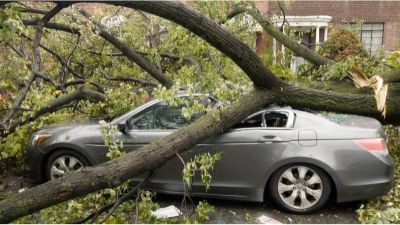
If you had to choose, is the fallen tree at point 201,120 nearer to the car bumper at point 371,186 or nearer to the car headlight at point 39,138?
the car bumper at point 371,186

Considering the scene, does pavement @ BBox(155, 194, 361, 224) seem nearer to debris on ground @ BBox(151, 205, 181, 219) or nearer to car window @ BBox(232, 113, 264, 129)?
debris on ground @ BBox(151, 205, 181, 219)

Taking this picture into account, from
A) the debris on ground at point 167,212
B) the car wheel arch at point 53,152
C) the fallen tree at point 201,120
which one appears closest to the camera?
the fallen tree at point 201,120

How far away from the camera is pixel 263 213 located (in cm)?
537

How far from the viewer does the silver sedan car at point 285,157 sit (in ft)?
16.8

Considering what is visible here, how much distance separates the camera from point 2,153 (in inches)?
240

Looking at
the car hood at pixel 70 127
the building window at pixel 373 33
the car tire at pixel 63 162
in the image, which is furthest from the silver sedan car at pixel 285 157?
the building window at pixel 373 33

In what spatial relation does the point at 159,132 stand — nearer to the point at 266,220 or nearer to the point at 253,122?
the point at 253,122

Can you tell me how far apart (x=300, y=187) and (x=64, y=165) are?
10.2 ft

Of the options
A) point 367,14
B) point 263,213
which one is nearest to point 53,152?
point 263,213

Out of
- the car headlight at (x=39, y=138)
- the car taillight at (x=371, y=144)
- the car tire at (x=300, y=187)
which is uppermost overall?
the car taillight at (x=371, y=144)

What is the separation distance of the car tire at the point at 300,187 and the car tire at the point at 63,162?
8.25 ft

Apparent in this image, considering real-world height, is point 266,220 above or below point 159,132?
below

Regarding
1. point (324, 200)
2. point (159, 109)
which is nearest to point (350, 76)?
point (324, 200)

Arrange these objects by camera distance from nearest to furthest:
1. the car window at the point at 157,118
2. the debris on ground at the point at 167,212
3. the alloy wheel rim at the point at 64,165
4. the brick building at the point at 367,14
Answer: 1. the debris on ground at the point at 167,212
2. the car window at the point at 157,118
3. the alloy wheel rim at the point at 64,165
4. the brick building at the point at 367,14
